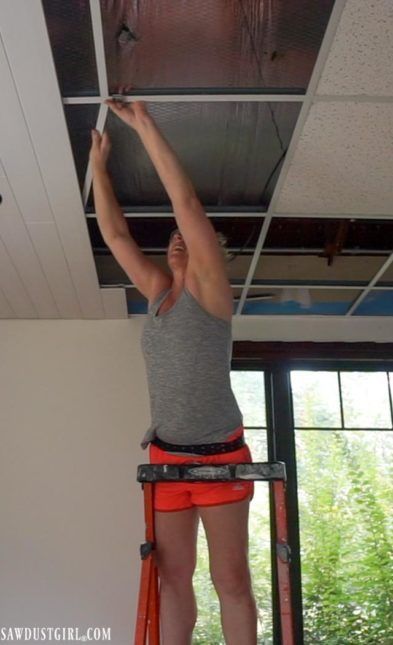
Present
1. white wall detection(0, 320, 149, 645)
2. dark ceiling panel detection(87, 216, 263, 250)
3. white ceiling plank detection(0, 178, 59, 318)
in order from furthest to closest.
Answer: white wall detection(0, 320, 149, 645), dark ceiling panel detection(87, 216, 263, 250), white ceiling plank detection(0, 178, 59, 318)

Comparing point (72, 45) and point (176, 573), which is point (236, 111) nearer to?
point (72, 45)

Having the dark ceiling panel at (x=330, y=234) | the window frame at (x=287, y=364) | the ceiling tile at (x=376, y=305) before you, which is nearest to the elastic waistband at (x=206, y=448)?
the dark ceiling panel at (x=330, y=234)

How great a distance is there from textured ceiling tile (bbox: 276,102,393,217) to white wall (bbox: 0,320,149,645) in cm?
151

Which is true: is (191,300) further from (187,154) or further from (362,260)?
(362,260)

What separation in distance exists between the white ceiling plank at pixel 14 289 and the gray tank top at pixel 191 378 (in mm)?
1347

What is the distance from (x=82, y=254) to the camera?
2.86 m

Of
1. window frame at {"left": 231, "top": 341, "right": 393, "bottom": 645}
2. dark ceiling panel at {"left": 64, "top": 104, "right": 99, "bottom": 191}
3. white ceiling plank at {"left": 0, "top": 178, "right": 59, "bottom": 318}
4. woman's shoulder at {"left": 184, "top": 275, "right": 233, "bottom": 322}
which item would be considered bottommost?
woman's shoulder at {"left": 184, "top": 275, "right": 233, "bottom": 322}

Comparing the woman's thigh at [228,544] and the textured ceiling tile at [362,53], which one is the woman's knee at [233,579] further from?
the textured ceiling tile at [362,53]

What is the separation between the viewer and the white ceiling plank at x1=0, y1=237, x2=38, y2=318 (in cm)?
291

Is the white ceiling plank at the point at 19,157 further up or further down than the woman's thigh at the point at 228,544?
further up

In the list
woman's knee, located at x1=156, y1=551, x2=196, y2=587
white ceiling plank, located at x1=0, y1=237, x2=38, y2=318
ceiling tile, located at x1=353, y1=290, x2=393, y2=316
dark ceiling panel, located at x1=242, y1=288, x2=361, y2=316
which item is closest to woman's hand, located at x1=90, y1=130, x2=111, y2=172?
white ceiling plank, located at x1=0, y1=237, x2=38, y2=318

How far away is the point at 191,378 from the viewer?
5.50 feet

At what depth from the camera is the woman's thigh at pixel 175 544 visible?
170 centimetres

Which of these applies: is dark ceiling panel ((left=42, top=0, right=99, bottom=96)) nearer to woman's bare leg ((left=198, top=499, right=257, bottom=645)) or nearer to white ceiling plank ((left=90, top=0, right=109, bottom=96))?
white ceiling plank ((left=90, top=0, right=109, bottom=96))
